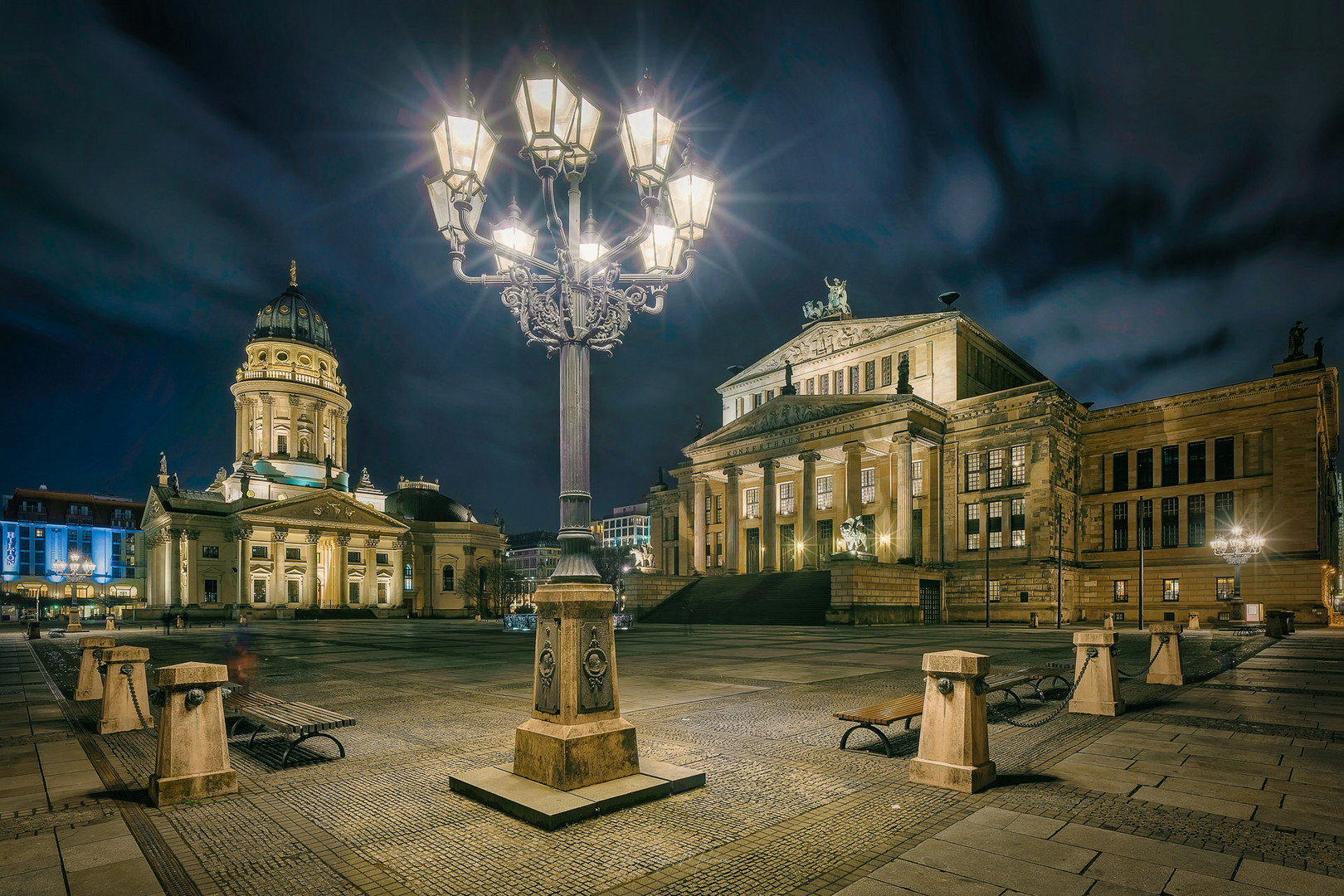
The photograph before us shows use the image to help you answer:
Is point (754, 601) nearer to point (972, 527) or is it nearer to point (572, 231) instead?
point (972, 527)

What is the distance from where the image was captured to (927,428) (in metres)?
53.3

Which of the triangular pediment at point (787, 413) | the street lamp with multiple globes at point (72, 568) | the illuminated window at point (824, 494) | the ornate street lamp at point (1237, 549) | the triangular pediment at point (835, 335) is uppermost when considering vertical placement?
the triangular pediment at point (835, 335)

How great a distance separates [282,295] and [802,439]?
7762 cm

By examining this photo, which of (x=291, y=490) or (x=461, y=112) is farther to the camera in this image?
(x=291, y=490)

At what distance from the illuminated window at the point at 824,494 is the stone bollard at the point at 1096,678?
2004 inches

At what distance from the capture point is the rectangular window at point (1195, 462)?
5100cm

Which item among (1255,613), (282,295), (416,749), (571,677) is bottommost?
(1255,613)

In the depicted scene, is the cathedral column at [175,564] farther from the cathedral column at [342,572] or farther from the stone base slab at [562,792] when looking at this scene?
the stone base slab at [562,792]

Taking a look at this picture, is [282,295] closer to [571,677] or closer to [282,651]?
[282,651]

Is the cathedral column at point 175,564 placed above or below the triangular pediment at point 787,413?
below

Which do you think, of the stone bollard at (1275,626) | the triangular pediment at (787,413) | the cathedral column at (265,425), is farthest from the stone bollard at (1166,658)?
the cathedral column at (265,425)

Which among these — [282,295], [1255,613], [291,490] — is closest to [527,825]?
[1255,613]

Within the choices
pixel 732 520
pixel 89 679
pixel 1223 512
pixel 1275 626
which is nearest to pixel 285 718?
pixel 89 679

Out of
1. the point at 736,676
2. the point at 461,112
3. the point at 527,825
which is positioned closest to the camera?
the point at 527,825
